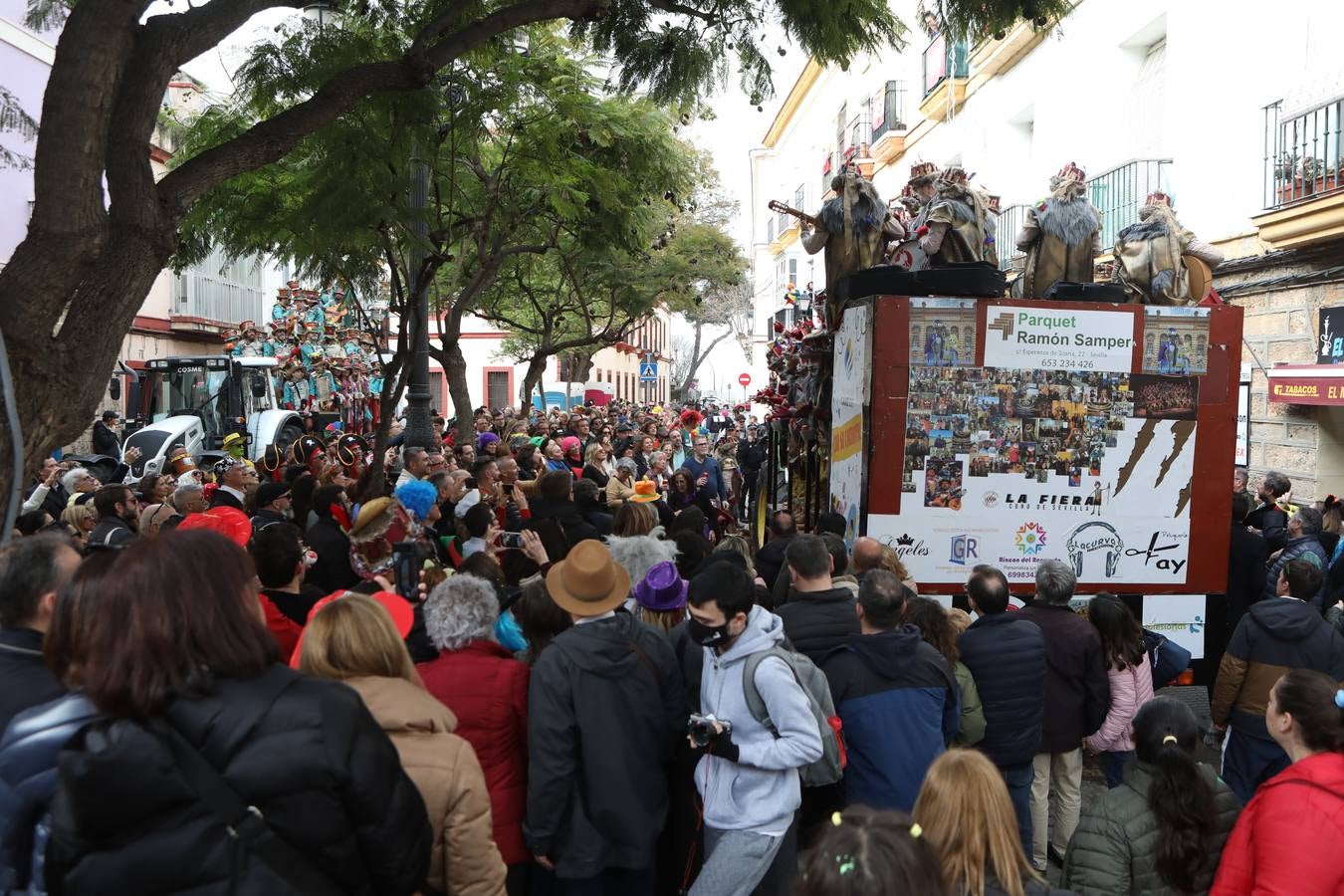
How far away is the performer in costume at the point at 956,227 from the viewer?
8.09 meters

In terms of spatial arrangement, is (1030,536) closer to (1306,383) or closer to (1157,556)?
(1157,556)

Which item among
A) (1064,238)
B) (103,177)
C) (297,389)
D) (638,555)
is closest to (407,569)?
(638,555)

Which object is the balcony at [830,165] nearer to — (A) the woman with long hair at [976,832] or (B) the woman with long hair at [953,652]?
(B) the woman with long hair at [953,652]

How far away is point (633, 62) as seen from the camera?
687 centimetres

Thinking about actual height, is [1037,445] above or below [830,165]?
below

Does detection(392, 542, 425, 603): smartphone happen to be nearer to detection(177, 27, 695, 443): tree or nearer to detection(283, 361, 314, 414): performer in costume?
detection(177, 27, 695, 443): tree

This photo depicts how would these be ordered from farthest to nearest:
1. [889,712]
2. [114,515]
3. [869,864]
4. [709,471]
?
[709,471]
[114,515]
[889,712]
[869,864]

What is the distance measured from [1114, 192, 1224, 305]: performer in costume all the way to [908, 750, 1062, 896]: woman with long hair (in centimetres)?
628

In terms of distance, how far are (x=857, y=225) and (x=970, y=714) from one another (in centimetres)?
476

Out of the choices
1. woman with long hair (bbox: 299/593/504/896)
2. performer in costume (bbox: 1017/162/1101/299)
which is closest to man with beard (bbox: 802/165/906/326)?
performer in costume (bbox: 1017/162/1101/299)

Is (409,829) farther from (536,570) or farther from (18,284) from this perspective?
(536,570)

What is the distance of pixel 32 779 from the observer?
7.43 ft

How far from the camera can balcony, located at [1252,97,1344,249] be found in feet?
35.3

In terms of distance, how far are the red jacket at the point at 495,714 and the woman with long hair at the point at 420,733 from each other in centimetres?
62
